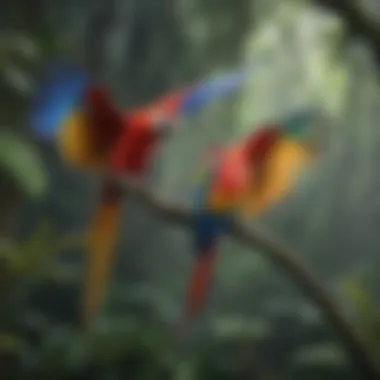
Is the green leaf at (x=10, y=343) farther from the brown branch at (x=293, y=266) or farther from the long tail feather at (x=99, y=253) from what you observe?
the brown branch at (x=293, y=266)

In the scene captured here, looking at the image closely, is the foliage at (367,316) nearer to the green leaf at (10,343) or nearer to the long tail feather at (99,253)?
the long tail feather at (99,253)

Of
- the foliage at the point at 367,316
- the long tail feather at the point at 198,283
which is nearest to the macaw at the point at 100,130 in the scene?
the long tail feather at the point at 198,283

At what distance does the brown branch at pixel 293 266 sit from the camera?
59.2 inches

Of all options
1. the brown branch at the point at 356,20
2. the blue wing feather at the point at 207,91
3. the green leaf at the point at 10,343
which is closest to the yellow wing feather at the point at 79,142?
the blue wing feather at the point at 207,91

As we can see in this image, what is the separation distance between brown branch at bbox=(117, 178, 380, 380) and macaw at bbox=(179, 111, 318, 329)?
23 mm

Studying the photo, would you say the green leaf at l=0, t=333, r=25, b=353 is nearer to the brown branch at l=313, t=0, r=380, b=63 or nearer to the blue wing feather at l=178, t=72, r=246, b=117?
the blue wing feather at l=178, t=72, r=246, b=117

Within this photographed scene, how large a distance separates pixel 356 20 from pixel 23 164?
18.1 inches

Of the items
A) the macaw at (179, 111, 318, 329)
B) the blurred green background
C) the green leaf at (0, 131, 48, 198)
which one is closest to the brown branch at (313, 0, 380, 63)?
the blurred green background

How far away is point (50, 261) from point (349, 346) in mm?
393

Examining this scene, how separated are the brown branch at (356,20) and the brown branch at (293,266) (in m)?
0.29

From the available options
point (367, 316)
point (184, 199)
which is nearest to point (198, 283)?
point (184, 199)

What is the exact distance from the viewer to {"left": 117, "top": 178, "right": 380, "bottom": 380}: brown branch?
1.50m

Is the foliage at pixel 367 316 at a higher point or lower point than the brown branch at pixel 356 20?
lower

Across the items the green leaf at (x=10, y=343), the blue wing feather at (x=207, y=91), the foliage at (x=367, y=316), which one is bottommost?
the foliage at (x=367, y=316)
